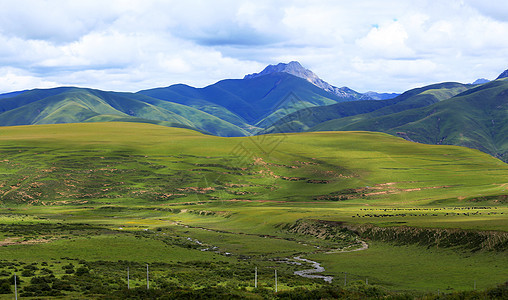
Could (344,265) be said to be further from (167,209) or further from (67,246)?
(167,209)

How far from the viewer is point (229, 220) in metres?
111

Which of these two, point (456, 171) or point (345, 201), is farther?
point (456, 171)

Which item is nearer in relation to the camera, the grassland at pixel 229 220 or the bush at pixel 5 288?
the bush at pixel 5 288

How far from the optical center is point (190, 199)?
156 m

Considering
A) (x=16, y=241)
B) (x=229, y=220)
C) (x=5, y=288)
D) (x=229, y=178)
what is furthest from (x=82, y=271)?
(x=229, y=178)

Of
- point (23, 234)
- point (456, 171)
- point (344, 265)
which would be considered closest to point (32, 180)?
point (23, 234)

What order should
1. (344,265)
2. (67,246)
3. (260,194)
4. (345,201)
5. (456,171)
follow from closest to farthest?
(344,265) → (67,246) → (345,201) → (260,194) → (456,171)

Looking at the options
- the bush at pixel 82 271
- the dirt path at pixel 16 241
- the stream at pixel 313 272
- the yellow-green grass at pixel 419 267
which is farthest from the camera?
the dirt path at pixel 16 241

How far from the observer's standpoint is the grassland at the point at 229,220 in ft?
160

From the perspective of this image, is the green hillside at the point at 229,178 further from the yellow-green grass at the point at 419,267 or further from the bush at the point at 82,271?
the bush at the point at 82,271

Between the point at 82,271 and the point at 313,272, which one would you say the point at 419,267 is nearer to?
the point at 313,272

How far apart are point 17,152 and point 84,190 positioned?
54862 millimetres

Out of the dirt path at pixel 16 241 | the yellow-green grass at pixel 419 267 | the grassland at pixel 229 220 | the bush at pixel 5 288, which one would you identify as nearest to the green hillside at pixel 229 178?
the grassland at pixel 229 220

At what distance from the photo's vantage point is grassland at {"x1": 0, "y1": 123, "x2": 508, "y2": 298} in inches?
1917
